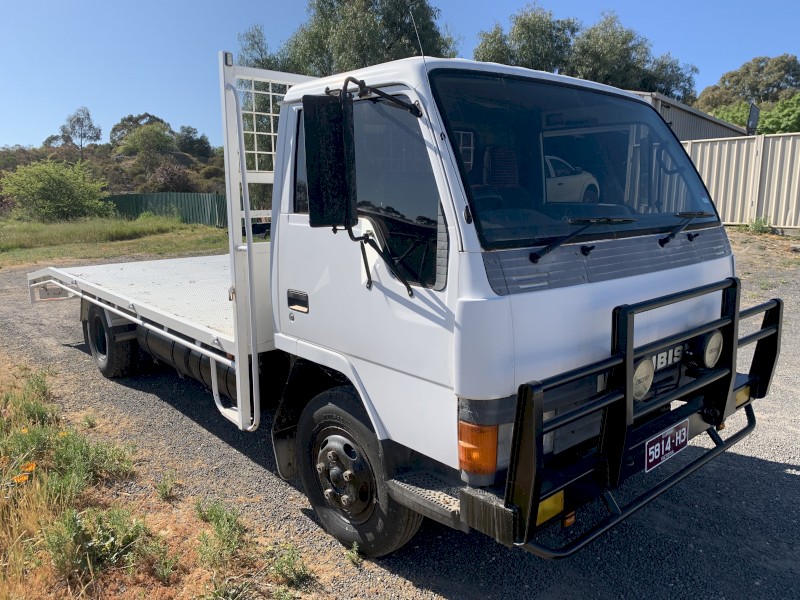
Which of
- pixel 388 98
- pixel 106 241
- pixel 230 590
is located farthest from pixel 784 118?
pixel 230 590

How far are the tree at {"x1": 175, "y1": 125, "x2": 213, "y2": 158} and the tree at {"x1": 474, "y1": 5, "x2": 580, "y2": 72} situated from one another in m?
48.9

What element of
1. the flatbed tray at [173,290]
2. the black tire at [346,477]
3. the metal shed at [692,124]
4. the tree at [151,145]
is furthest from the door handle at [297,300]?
the tree at [151,145]

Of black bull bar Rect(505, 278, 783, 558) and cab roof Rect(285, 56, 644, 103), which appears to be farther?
cab roof Rect(285, 56, 644, 103)

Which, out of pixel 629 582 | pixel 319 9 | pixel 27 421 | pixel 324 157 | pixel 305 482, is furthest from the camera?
pixel 319 9

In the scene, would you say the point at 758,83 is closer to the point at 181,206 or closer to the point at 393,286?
the point at 181,206

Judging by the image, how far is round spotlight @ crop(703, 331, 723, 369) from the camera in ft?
9.29

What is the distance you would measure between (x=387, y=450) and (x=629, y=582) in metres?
1.39

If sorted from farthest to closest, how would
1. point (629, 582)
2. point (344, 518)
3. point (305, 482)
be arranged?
point (305, 482), point (344, 518), point (629, 582)

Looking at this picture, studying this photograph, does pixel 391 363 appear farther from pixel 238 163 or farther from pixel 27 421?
pixel 27 421

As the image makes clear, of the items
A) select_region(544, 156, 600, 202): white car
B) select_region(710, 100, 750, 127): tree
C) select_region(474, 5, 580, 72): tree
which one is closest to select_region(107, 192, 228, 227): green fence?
select_region(474, 5, 580, 72): tree

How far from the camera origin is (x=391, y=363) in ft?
8.55

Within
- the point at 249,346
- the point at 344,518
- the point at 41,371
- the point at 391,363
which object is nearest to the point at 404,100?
the point at 391,363

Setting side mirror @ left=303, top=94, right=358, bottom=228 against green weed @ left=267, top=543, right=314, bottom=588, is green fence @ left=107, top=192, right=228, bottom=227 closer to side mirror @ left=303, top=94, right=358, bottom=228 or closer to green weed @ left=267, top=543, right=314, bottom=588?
green weed @ left=267, top=543, right=314, bottom=588

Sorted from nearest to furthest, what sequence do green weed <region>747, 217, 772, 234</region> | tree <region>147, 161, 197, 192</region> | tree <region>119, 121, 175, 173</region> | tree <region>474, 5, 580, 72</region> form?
green weed <region>747, 217, 772, 234</region>, tree <region>474, 5, 580, 72</region>, tree <region>147, 161, 197, 192</region>, tree <region>119, 121, 175, 173</region>
